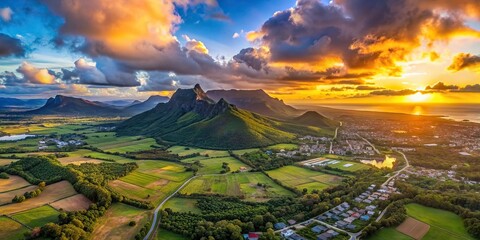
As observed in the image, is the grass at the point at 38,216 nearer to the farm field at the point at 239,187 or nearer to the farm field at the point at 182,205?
the farm field at the point at 182,205

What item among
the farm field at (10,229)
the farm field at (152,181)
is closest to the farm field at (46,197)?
the farm field at (10,229)

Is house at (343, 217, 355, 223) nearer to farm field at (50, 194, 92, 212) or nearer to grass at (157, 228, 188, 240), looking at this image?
grass at (157, 228, 188, 240)

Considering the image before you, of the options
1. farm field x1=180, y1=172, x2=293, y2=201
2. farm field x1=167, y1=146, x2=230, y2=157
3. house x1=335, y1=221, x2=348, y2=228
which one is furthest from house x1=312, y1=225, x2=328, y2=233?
farm field x1=167, y1=146, x2=230, y2=157

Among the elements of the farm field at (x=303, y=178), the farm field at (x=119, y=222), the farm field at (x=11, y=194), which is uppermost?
the farm field at (x=11, y=194)

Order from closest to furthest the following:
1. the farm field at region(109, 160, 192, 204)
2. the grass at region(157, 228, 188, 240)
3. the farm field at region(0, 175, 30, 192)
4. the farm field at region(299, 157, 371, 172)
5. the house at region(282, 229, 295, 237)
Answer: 1. the grass at region(157, 228, 188, 240)
2. the house at region(282, 229, 295, 237)
3. the farm field at region(0, 175, 30, 192)
4. the farm field at region(109, 160, 192, 204)
5. the farm field at region(299, 157, 371, 172)

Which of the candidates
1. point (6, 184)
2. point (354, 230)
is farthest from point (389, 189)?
point (6, 184)

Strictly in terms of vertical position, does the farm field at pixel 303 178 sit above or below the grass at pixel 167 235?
below
